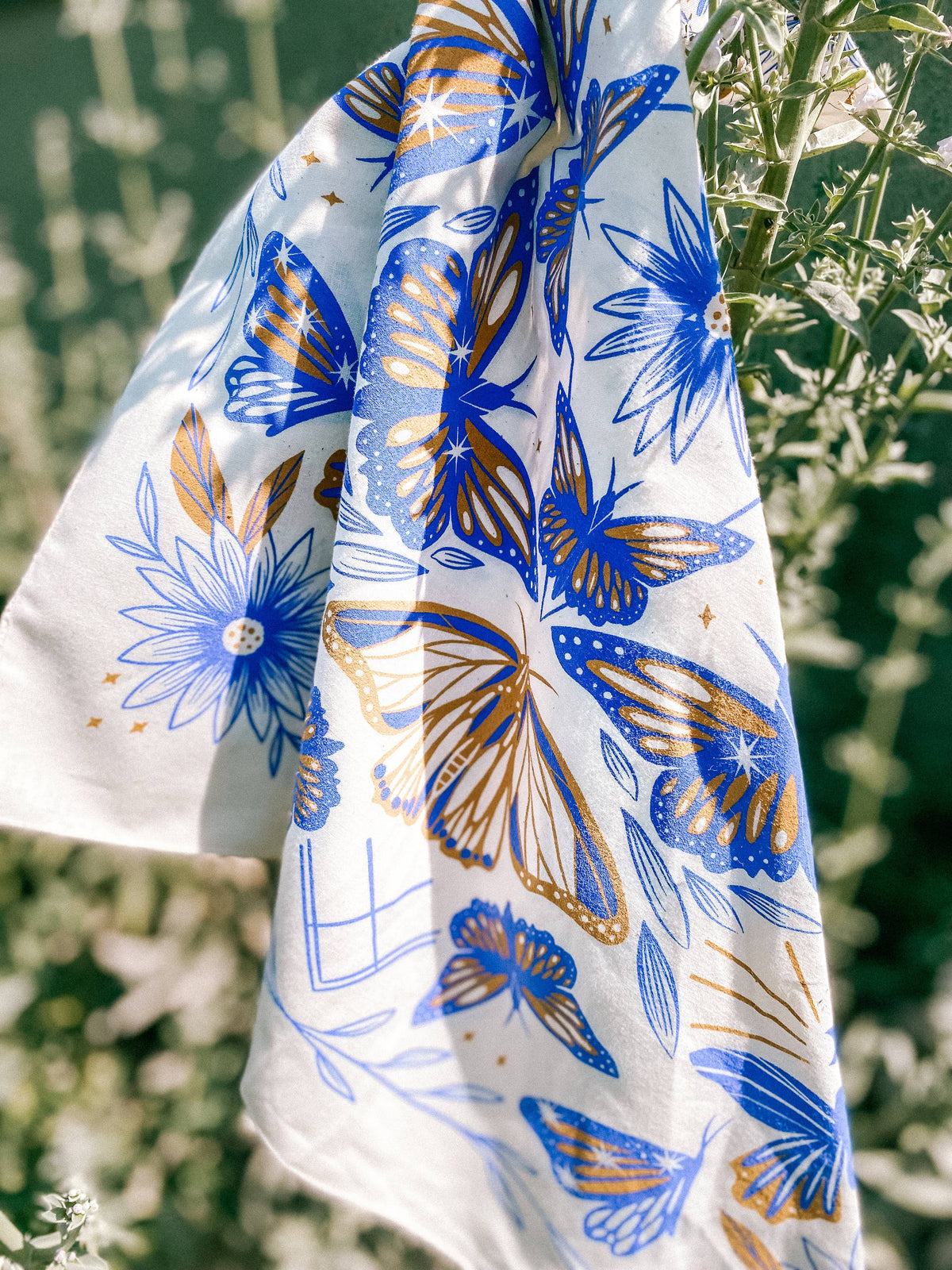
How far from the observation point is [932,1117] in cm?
60

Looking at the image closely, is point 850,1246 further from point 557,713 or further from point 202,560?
point 202,560

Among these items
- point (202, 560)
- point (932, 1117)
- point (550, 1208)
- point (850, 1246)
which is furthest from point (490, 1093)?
point (932, 1117)

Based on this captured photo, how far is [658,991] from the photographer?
0.34 meters

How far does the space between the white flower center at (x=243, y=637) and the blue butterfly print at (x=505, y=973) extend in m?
0.18

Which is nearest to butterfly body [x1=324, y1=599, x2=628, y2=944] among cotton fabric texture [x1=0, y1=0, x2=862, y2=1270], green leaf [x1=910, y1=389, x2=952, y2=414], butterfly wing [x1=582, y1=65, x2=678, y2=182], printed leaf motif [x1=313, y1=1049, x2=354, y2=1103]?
cotton fabric texture [x1=0, y1=0, x2=862, y2=1270]

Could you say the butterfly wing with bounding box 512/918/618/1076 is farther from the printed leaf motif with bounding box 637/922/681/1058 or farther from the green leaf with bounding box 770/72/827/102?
the green leaf with bounding box 770/72/827/102

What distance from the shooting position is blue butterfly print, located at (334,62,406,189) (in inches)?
15.2

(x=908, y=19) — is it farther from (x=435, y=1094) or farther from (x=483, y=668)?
(x=435, y=1094)

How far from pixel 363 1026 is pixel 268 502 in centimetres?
26

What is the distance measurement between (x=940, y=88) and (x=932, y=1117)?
75 centimetres

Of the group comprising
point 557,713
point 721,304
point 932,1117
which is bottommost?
point 932,1117

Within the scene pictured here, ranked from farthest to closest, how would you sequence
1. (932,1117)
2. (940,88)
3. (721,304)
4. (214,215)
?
(214,215)
(932,1117)
(940,88)
(721,304)

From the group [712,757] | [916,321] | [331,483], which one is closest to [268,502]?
[331,483]

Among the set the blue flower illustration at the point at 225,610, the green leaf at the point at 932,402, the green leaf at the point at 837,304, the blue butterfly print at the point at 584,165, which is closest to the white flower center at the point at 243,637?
the blue flower illustration at the point at 225,610
